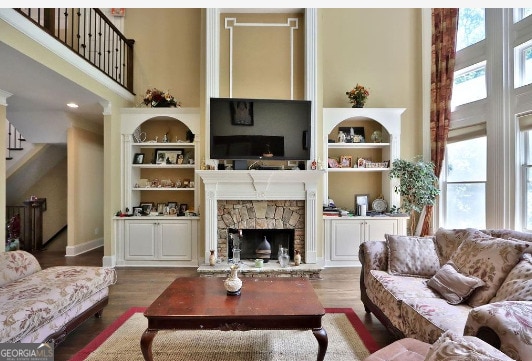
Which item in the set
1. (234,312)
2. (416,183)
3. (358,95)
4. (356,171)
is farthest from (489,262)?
(358,95)

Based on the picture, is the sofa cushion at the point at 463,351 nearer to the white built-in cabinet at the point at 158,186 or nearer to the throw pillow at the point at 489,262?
the throw pillow at the point at 489,262

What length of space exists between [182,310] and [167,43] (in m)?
4.75

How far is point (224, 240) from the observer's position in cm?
455

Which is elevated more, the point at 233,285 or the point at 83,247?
the point at 233,285

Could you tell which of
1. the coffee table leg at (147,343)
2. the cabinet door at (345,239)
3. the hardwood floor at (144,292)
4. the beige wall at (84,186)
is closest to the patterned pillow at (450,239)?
the hardwood floor at (144,292)

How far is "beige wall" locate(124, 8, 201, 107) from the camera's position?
523 cm

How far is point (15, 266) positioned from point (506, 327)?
362 centimetres

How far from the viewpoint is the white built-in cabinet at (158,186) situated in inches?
187

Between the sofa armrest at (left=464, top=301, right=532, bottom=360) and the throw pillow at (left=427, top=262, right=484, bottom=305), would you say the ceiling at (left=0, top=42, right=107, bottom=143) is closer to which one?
the sofa armrest at (left=464, top=301, right=532, bottom=360)

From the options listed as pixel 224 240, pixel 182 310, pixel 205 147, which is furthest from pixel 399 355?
pixel 205 147

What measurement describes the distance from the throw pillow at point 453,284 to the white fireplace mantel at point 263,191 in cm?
222

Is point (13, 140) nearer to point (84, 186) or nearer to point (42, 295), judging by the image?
point (84, 186)

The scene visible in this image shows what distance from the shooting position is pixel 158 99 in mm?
4820

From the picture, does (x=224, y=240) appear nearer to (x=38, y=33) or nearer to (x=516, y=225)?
(x=38, y=33)
